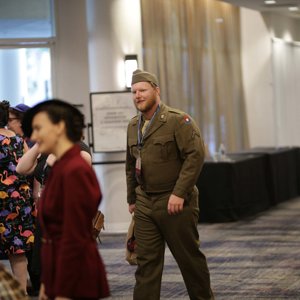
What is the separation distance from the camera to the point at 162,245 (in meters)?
5.28

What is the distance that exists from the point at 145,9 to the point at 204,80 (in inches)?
86.3

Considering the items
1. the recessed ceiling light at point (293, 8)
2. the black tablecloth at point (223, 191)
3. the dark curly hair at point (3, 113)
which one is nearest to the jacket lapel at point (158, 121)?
the dark curly hair at point (3, 113)

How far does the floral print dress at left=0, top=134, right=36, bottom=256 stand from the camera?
19.5 ft

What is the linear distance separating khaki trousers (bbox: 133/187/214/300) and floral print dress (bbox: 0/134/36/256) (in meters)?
1.09

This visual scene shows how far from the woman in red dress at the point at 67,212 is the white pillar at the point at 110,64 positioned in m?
7.46

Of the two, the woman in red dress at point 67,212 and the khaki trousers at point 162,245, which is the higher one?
the woman in red dress at point 67,212

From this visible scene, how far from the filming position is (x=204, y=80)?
1485 cm

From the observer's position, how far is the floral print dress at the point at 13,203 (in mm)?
5949

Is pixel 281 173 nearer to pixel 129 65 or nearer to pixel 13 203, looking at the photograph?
pixel 129 65

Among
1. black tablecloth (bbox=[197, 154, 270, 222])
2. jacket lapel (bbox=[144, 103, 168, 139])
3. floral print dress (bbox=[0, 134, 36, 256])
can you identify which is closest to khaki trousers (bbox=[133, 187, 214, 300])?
jacket lapel (bbox=[144, 103, 168, 139])

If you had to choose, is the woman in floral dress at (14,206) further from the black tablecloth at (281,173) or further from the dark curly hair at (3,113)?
the black tablecloth at (281,173)

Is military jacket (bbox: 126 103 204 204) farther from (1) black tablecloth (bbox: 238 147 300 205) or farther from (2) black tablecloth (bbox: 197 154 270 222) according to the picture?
(1) black tablecloth (bbox: 238 147 300 205)

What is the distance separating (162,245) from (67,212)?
6.80 ft

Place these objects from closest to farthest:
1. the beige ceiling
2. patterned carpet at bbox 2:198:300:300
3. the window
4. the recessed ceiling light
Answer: patterned carpet at bbox 2:198:300:300 < the window < the beige ceiling < the recessed ceiling light
